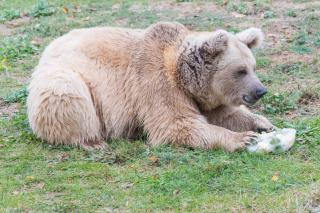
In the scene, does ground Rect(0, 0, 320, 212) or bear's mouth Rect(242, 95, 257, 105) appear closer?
ground Rect(0, 0, 320, 212)

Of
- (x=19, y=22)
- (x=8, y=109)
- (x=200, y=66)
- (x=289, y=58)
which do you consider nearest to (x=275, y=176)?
(x=200, y=66)

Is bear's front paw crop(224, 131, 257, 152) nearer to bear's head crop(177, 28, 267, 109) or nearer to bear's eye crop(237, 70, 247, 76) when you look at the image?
bear's head crop(177, 28, 267, 109)

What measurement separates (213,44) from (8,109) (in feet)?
9.09

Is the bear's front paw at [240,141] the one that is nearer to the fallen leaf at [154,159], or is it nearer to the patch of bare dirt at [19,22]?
the fallen leaf at [154,159]

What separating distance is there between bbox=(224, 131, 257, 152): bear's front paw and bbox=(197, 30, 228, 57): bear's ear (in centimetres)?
87

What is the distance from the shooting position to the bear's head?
6867mm

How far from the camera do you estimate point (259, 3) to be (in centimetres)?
1263

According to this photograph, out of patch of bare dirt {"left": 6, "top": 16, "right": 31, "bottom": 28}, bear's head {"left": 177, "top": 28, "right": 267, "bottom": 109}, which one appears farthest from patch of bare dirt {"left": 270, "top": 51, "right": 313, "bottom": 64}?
patch of bare dirt {"left": 6, "top": 16, "right": 31, "bottom": 28}

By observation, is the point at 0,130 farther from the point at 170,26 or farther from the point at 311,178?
the point at 311,178

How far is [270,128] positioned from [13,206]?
9.37 ft

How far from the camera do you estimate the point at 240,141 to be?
6.54 meters

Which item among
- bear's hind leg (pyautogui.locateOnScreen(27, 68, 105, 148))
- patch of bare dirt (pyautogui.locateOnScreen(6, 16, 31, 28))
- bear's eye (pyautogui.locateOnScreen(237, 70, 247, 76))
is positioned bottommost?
patch of bare dirt (pyautogui.locateOnScreen(6, 16, 31, 28))

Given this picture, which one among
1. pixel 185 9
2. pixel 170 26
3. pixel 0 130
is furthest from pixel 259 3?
pixel 0 130

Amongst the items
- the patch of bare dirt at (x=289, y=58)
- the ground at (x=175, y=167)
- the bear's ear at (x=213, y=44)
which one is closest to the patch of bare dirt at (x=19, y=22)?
the ground at (x=175, y=167)
